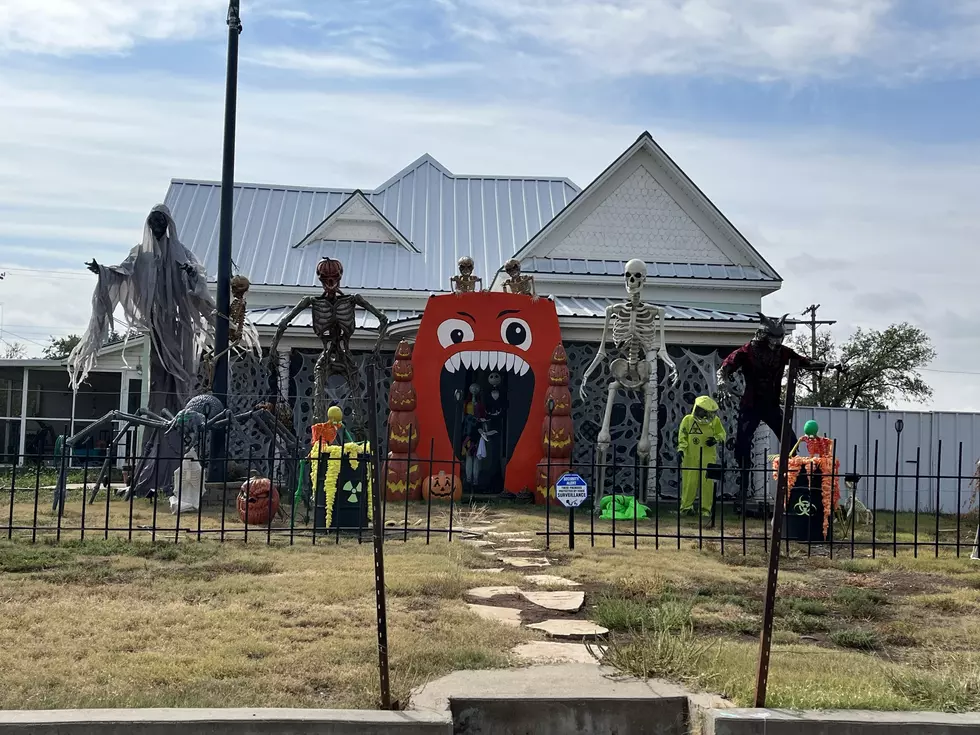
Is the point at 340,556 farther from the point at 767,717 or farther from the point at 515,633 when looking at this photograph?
the point at 767,717

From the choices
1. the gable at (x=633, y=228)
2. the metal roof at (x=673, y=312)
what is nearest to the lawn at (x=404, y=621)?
the metal roof at (x=673, y=312)

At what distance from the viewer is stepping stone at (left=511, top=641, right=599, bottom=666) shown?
559 cm

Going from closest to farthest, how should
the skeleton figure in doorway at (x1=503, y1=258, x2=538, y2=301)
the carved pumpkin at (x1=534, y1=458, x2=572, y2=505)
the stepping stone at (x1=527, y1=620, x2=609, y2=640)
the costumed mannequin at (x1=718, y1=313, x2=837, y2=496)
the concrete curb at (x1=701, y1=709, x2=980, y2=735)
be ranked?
the concrete curb at (x1=701, y1=709, x2=980, y2=735) → the stepping stone at (x1=527, y1=620, x2=609, y2=640) → the costumed mannequin at (x1=718, y1=313, x2=837, y2=496) → the carved pumpkin at (x1=534, y1=458, x2=572, y2=505) → the skeleton figure in doorway at (x1=503, y1=258, x2=538, y2=301)

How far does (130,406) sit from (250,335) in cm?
1095

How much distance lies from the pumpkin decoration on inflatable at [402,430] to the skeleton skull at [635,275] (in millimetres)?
3436

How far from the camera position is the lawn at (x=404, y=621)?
4.95 metres

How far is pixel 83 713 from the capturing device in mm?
4344

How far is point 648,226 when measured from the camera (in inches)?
757

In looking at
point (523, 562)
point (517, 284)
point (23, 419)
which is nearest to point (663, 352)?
point (517, 284)

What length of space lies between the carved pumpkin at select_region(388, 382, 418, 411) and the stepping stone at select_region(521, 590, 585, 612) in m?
6.77

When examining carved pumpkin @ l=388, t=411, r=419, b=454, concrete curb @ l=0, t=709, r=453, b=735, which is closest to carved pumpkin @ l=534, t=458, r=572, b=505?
carved pumpkin @ l=388, t=411, r=419, b=454

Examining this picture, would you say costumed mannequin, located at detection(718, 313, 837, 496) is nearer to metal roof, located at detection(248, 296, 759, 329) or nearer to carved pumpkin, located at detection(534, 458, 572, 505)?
carved pumpkin, located at detection(534, 458, 572, 505)

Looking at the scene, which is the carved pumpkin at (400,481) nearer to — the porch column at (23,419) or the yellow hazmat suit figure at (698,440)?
the yellow hazmat suit figure at (698,440)

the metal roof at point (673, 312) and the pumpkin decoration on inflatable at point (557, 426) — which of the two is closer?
the pumpkin decoration on inflatable at point (557, 426)
